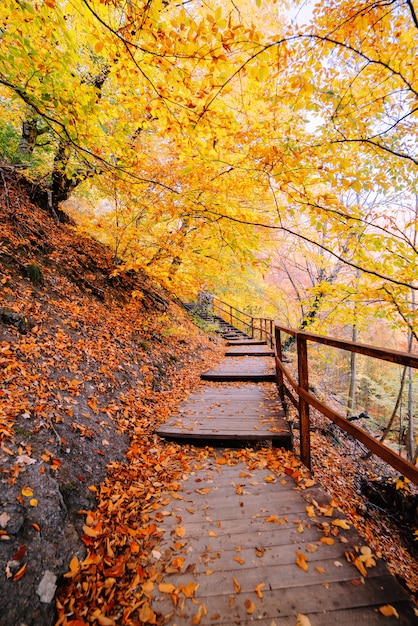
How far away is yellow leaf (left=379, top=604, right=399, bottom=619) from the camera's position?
167 cm

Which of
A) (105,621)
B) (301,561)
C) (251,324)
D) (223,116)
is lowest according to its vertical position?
(105,621)

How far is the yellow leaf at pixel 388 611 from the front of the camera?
1.67 m

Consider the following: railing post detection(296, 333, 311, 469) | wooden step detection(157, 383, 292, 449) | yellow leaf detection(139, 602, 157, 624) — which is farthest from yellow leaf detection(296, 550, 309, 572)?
wooden step detection(157, 383, 292, 449)

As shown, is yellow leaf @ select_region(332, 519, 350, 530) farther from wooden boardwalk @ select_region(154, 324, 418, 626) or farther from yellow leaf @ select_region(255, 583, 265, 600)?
yellow leaf @ select_region(255, 583, 265, 600)

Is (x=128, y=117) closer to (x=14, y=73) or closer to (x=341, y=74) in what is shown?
(x=14, y=73)

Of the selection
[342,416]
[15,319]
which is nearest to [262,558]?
[342,416]

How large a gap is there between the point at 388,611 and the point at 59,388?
12.0ft

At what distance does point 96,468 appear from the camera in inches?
116

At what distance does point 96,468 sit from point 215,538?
56.7 inches

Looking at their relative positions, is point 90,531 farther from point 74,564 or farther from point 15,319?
point 15,319

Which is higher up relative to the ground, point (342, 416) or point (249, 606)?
point (342, 416)

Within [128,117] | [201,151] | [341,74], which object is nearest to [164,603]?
[201,151]

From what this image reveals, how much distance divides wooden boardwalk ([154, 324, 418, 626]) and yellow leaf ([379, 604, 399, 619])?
12 mm

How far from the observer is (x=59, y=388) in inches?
139
